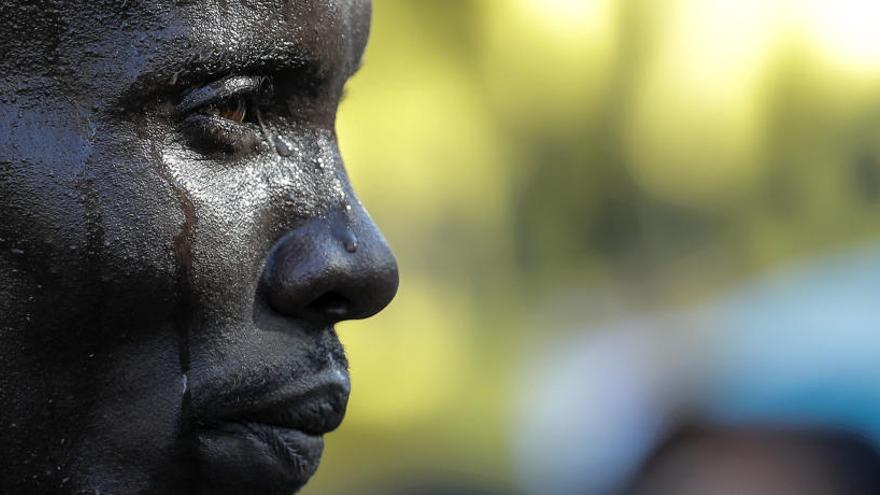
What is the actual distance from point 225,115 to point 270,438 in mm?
484

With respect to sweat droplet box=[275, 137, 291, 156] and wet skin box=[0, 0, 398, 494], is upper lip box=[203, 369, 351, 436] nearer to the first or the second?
wet skin box=[0, 0, 398, 494]

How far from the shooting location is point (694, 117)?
19.9 ft

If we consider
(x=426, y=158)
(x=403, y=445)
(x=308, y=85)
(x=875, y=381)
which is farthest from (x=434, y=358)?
(x=308, y=85)

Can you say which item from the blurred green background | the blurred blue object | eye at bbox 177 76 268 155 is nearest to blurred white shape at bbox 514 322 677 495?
the blurred blue object

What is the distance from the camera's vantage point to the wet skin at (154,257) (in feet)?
5.34

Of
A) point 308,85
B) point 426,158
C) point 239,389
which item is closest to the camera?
point 239,389

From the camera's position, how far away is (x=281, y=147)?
1843mm

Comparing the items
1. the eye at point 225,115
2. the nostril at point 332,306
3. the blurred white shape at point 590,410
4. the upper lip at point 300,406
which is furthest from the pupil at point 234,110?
the blurred white shape at point 590,410

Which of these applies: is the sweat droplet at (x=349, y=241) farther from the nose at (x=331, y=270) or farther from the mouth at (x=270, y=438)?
the mouth at (x=270, y=438)

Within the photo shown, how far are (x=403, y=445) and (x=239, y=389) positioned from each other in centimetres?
432

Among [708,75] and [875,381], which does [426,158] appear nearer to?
[708,75]

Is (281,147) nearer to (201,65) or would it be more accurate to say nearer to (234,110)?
(234,110)

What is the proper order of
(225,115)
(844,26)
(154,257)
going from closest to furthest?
(154,257)
(225,115)
(844,26)

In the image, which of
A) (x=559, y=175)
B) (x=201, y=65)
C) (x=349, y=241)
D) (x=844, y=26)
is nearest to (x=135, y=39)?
(x=201, y=65)
